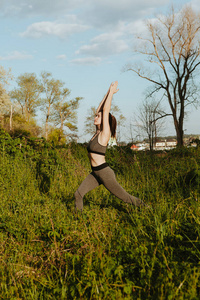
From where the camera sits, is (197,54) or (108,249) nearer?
(108,249)

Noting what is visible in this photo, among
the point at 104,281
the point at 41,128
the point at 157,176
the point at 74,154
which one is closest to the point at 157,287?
the point at 104,281

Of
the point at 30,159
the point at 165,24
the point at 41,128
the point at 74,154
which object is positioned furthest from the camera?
the point at 41,128

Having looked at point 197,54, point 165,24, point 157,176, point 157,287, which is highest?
point 165,24

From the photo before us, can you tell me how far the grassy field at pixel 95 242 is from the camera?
107 inches

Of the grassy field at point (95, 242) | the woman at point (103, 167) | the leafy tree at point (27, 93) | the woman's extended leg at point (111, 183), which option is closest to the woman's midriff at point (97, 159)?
the woman at point (103, 167)

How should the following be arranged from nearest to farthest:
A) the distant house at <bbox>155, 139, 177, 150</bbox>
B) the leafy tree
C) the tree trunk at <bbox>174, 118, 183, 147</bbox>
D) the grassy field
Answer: the grassy field < the distant house at <bbox>155, 139, 177, 150</bbox> < the tree trunk at <bbox>174, 118, 183, 147</bbox> < the leafy tree

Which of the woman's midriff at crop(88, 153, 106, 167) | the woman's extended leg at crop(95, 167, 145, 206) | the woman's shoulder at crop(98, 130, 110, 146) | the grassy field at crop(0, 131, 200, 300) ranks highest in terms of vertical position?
the woman's shoulder at crop(98, 130, 110, 146)

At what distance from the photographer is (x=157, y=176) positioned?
22.9 ft

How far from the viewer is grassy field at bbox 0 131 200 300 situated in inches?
107

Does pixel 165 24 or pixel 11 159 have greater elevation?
pixel 165 24

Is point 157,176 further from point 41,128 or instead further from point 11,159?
point 41,128

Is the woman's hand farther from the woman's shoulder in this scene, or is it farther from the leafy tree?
the leafy tree

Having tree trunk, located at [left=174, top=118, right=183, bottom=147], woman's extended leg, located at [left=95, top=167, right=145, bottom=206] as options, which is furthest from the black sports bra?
tree trunk, located at [left=174, top=118, right=183, bottom=147]

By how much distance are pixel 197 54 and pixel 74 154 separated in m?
21.3
